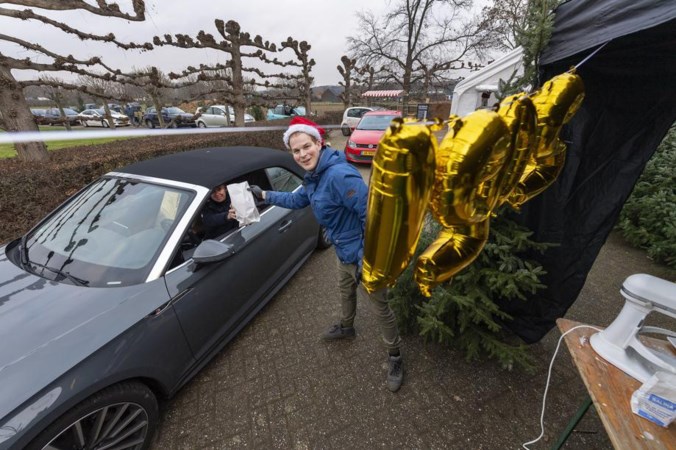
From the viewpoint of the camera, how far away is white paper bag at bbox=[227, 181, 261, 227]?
88.7 inches

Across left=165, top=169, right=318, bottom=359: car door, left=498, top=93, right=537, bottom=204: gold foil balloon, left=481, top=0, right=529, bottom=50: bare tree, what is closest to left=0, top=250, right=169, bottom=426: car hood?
left=165, top=169, right=318, bottom=359: car door

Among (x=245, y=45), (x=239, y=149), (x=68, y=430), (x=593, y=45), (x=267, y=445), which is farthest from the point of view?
(x=245, y=45)

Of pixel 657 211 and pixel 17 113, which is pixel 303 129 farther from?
pixel 17 113

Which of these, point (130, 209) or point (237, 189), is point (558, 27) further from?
point (130, 209)

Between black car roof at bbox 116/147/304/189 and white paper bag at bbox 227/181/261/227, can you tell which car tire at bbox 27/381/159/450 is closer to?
white paper bag at bbox 227/181/261/227

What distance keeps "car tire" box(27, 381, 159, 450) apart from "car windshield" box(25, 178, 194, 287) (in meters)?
0.63

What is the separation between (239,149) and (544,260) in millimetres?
3028

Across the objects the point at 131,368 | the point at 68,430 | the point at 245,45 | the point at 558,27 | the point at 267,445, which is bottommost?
the point at 267,445

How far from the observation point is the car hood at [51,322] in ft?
4.34

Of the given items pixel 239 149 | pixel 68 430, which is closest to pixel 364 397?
pixel 68 430

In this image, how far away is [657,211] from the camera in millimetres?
3666

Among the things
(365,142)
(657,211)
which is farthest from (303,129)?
(365,142)

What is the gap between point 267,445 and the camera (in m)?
1.85

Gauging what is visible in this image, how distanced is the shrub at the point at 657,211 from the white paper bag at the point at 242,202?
14.5 feet
